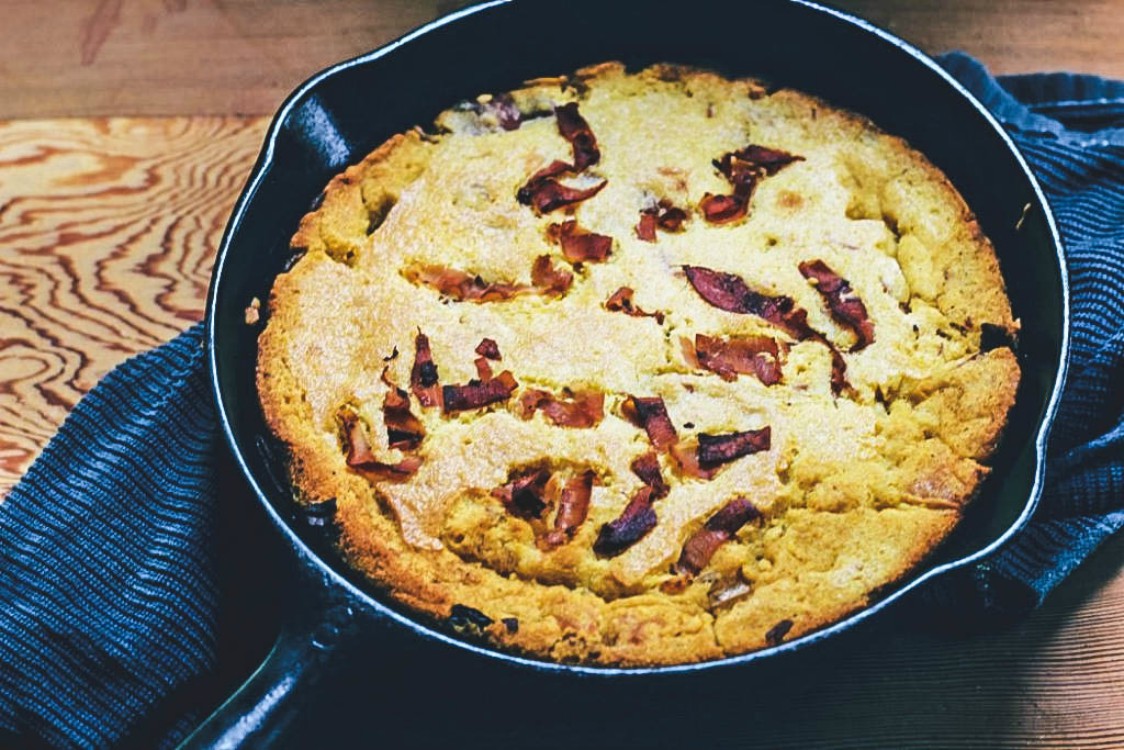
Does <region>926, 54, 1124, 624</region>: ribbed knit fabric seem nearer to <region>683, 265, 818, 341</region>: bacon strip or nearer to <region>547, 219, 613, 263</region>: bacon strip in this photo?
<region>683, 265, 818, 341</region>: bacon strip

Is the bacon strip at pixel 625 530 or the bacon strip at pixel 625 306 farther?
the bacon strip at pixel 625 306

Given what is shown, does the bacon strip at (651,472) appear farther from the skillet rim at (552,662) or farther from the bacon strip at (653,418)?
the skillet rim at (552,662)

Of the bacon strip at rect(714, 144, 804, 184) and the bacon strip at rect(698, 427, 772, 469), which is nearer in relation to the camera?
→ the bacon strip at rect(698, 427, 772, 469)

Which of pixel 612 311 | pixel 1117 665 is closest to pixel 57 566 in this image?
pixel 612 311

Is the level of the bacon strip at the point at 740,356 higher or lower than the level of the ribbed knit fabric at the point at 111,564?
higher

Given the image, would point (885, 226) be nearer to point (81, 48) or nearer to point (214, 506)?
point (214, 506)

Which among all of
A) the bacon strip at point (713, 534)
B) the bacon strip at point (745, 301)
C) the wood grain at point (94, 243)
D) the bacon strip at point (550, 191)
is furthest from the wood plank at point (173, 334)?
the bacon strip at point (550, 191)

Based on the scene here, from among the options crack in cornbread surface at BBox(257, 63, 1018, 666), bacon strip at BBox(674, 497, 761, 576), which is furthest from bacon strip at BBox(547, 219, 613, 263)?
bacon strip at BBox(674, 497, 761, 576)
